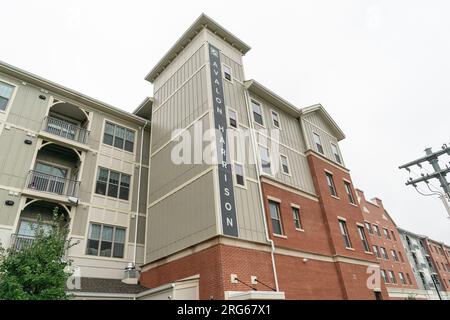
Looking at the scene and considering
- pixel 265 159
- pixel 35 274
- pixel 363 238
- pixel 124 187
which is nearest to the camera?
pixel 35 274

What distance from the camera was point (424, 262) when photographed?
53375 mm

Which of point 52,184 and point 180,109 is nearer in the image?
point 52,184

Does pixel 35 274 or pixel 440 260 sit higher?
pixel 440 260

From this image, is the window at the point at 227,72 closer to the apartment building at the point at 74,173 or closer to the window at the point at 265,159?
the window at the point at 265,159

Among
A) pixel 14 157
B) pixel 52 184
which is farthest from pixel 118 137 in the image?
pixel 14 157

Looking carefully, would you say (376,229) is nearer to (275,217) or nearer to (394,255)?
(394,255)

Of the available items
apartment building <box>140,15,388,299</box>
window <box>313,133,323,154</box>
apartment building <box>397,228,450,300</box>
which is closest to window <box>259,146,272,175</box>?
apartment building <box>140,15,388,299</box>

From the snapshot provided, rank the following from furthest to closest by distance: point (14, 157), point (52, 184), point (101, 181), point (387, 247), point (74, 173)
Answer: point (387, 247) < point (101, 181) < point (74, 173) < point (52, 184) < point (14, 157)

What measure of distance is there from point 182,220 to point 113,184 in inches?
263

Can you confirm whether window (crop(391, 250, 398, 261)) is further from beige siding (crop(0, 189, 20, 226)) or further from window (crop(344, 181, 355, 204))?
beige siding (crop(0, 189, 20, 226))
